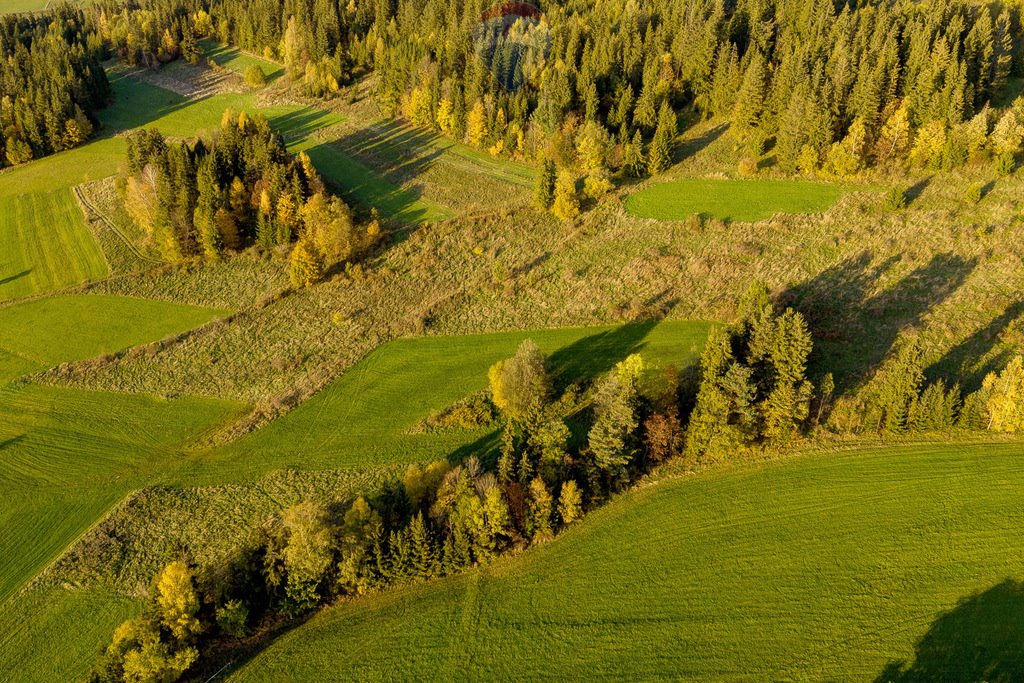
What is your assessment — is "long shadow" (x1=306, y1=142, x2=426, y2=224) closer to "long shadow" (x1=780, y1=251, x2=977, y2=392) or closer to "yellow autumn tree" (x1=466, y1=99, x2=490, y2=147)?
"yellow autumn tree" (x1=466, y1=99, x2=490, y2=147)

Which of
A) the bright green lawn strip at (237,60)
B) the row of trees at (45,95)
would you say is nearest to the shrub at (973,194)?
the bright green lawn strip at (237,60)

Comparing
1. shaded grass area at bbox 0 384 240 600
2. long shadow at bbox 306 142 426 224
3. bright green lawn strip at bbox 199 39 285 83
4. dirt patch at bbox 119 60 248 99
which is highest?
bright green lawn strip at bbox 199 39 285 83

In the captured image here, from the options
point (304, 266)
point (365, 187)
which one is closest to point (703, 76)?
point (365, 187)

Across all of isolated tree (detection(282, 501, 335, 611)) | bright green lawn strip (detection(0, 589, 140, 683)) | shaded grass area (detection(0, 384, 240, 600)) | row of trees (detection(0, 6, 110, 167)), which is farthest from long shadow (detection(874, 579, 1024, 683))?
row of trees (detection(0, 6, 110, 167))

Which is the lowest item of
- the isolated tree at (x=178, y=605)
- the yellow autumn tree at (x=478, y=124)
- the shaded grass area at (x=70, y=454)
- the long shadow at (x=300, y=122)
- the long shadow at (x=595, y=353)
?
the shaded grass area at (x=70, y=454)

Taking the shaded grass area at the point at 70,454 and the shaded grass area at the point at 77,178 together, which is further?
the shaded grass area at the point at 77,178

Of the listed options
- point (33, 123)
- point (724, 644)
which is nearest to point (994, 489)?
point (724, 644)

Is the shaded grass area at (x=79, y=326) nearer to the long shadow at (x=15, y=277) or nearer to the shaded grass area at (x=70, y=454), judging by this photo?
the shaded grass area at (x=70, y=454)
